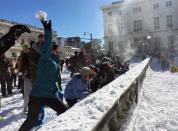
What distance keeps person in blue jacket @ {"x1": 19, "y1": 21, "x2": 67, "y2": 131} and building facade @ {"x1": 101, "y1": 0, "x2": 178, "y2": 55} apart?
6709 cm

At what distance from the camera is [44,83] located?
5207 mm

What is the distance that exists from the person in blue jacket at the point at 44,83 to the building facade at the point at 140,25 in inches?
2641

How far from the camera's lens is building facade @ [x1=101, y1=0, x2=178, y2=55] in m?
74.5

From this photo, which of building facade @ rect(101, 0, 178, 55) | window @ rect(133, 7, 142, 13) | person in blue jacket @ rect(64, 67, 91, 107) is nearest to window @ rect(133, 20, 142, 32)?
building facade @ rect(101, 0, 178, 55)

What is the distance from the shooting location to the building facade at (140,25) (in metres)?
74.5

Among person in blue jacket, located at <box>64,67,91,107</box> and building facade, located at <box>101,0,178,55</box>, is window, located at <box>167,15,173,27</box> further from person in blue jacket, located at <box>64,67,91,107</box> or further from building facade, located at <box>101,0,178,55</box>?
person in blue jacket, located at <box>64,67,91,107</box>

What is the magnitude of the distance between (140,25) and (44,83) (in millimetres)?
74314

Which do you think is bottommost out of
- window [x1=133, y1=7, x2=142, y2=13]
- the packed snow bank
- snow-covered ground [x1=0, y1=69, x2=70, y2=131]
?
snow-covered ground [x1=0, y1=69, x2=70, y2=131]

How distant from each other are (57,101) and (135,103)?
3.01m

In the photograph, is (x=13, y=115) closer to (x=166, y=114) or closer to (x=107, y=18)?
(x=166, y=114)

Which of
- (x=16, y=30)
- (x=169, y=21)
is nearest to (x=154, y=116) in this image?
(x=16, y=30)

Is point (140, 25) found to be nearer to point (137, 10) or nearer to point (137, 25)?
point (137, 25)

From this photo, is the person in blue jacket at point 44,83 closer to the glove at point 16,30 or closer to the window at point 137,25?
the glove at point 16,30

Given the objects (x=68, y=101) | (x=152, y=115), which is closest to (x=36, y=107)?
(x=68, y=101)
